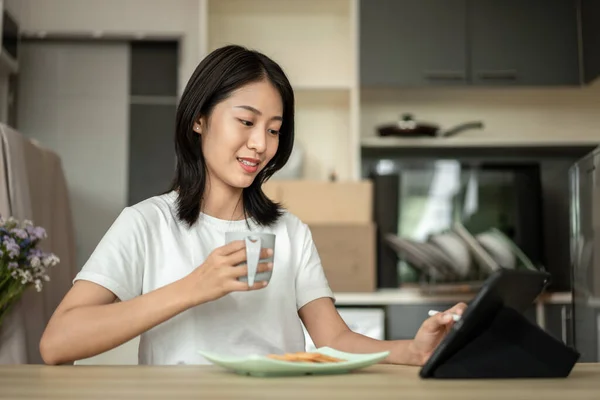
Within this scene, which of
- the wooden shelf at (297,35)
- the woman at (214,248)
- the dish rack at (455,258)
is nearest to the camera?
the woman at (214,248)

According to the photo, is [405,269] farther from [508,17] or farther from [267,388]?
[267,388]

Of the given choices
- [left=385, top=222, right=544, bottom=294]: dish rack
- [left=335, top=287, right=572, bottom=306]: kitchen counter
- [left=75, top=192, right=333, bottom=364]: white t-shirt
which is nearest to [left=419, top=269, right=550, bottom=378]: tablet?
[left=75, top=192, right=333, bottom=364]: white t-shirt

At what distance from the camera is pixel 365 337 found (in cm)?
143

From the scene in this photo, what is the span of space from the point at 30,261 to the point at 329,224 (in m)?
1.40

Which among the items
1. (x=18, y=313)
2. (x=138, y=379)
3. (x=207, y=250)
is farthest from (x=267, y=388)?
(x=18, y=313)

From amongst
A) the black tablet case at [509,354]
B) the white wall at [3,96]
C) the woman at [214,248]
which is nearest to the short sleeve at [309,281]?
the woman at [214,248]

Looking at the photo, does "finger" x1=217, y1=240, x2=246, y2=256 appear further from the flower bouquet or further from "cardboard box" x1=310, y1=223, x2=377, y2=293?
"cardboard box" x1=310, y1=223, x2=377, y2=293

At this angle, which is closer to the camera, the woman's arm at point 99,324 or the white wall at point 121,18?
the woman's arm at point 99,324

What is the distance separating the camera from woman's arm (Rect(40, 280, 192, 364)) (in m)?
1.23

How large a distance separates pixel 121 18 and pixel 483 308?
335cm

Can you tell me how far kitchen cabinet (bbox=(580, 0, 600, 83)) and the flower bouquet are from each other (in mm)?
2413

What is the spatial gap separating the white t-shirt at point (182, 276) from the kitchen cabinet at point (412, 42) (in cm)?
209

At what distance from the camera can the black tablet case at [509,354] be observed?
0.99 m

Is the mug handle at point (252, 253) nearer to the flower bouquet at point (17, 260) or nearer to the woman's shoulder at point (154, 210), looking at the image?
the woman's shoulder at point (154, 210)
